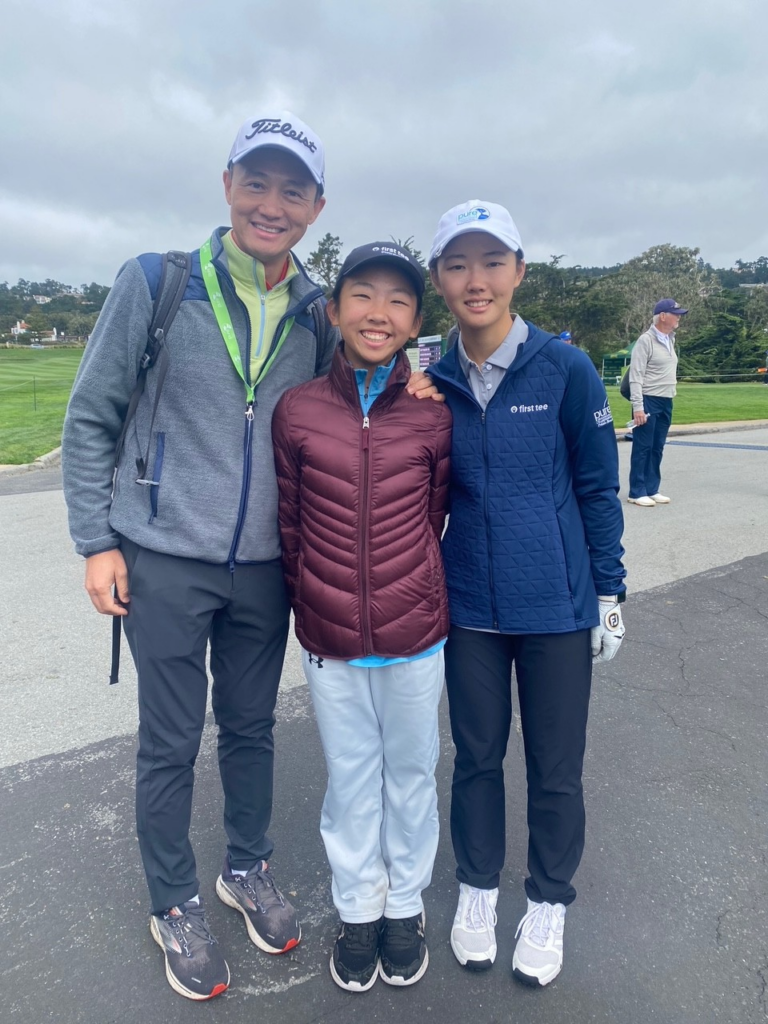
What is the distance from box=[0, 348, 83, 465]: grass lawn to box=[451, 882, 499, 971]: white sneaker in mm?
3244

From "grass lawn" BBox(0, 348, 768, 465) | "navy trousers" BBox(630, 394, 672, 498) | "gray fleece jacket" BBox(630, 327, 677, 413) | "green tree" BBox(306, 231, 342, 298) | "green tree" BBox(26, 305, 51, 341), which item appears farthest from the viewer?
"green tree" BBox(26, 305, 51, 341)

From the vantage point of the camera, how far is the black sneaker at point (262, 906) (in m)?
2.17

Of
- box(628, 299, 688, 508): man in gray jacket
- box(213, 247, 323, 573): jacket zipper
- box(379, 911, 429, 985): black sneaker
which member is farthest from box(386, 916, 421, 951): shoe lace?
box(628, 299, 688, 508): man in gray jacket

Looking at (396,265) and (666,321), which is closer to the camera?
(396,265)

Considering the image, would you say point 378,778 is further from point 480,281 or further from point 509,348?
point 480,281

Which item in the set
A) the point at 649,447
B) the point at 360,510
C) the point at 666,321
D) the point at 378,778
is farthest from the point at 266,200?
the point at 666,321

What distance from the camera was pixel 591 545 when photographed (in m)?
2.15

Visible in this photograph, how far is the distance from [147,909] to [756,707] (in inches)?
113

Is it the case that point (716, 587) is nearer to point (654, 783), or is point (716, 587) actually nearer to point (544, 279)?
point (654, 783)

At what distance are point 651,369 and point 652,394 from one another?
30 centimetres

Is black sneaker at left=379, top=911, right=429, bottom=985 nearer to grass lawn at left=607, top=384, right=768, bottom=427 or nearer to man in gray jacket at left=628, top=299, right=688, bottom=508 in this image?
man in gray jacket at left=628, top=299, right=688, bottom=508

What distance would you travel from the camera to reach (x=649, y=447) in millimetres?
8062

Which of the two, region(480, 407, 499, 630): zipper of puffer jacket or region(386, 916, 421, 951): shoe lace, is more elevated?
region(480, 407, 499, 630): zipper of puffer jacket

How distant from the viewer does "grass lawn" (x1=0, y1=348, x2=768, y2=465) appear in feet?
39.8
